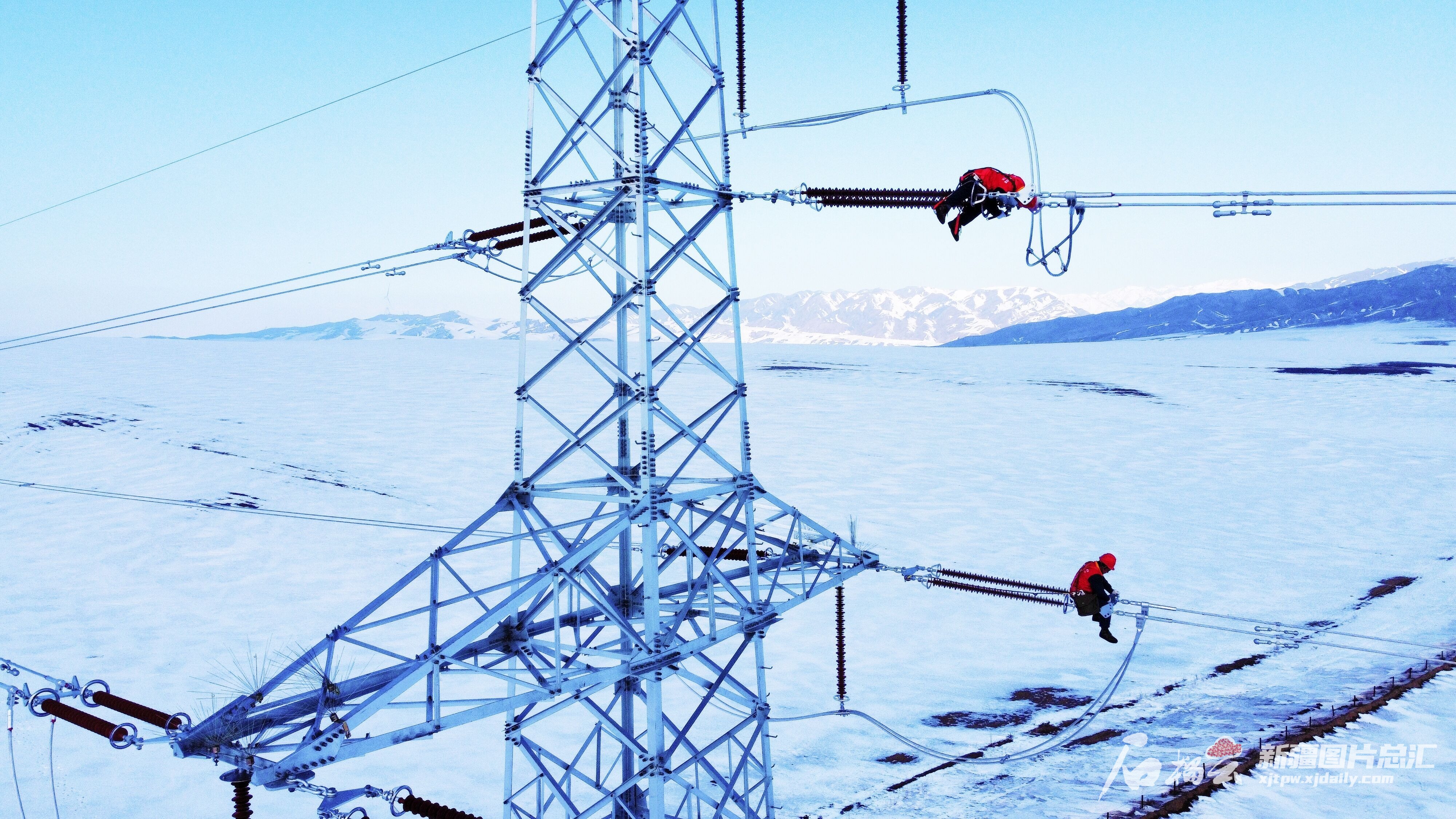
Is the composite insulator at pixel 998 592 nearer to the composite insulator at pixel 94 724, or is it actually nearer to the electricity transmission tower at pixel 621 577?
the electricity transmission tower at pixel 621 577

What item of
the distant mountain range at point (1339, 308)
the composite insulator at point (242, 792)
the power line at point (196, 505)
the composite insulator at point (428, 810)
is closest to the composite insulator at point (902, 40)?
the composite insulator at point (428, 810)

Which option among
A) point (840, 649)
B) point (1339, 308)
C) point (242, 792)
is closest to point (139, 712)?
point (242, 792)

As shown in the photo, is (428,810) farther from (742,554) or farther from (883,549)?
(883,549)

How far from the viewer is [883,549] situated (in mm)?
27109

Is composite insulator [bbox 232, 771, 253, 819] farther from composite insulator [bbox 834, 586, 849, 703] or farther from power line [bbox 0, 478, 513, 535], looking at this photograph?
power line [bbox 0, 478, 513, 535]

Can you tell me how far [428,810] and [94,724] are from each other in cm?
229

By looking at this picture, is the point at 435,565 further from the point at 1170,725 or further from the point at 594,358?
the point at 1170,725

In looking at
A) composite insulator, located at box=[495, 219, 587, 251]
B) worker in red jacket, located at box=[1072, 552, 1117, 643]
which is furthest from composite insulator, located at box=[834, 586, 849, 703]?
composite insulator, located at box=[495, 219, 587, 251]

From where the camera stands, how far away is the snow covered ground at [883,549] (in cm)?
1642

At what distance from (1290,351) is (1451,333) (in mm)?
25793

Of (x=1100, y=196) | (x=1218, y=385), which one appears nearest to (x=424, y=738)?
(x=1100, y=196)

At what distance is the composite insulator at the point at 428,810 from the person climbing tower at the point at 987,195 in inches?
260

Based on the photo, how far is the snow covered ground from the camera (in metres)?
16.4

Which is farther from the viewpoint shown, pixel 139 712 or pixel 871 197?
pixel 871 197
